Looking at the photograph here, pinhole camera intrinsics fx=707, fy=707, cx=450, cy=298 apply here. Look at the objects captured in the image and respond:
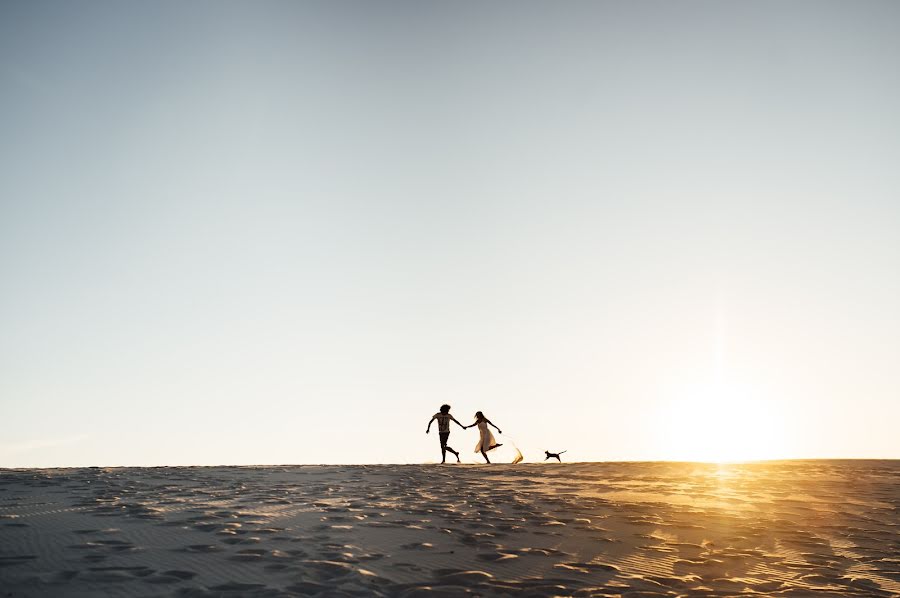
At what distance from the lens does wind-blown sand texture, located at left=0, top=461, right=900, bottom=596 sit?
6.22 metres

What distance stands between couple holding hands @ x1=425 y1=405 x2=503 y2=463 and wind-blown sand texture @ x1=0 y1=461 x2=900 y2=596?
6.45 metres

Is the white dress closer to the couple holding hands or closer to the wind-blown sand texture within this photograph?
the couple holding hands

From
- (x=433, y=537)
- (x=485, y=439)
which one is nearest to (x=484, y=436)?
(x=485, y=439)

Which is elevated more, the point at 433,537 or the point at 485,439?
the point at 485,439

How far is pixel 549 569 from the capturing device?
22.5 feet

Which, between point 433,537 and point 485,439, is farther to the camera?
point 485,439

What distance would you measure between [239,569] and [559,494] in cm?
743

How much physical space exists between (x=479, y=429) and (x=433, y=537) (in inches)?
547

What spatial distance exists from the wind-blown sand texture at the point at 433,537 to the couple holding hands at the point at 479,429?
6452 mm

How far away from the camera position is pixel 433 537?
820 centimetres

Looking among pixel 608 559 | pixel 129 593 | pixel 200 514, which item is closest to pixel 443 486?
pixel 200 514

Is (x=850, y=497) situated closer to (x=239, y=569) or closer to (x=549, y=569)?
(x=549, y=569)

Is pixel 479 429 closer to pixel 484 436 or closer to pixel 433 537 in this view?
pixel 484 436

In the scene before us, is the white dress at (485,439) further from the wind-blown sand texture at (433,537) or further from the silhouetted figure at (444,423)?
the wind-blown sand texture at (433,537)
